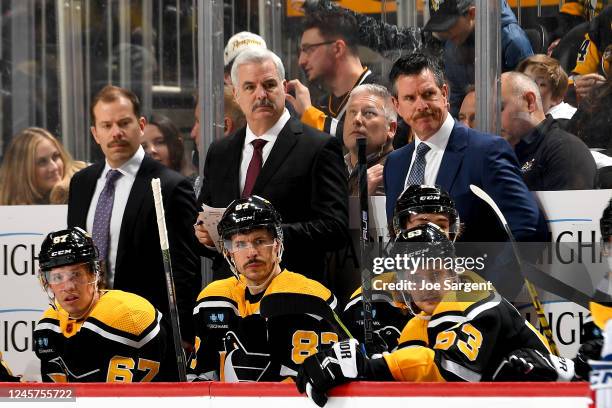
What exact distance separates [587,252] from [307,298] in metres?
0.77

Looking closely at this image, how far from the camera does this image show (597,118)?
3.52m

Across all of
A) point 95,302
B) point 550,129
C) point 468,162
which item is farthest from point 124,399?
point 550,129

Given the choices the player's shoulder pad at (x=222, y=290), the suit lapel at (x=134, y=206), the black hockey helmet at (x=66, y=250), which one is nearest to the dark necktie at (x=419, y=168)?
the player's shoulder pad at (x=222, y=290)

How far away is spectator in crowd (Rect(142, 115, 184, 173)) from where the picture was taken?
12.9ft

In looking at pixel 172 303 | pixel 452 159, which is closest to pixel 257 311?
pixel 172 303

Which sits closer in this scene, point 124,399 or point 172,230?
point 124,399

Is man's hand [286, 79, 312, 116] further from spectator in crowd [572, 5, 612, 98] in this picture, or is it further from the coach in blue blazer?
spectator in crowd [572, 5, 612, 98]

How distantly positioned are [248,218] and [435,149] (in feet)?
2.04

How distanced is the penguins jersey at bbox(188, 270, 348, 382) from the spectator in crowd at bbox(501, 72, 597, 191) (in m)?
0.74

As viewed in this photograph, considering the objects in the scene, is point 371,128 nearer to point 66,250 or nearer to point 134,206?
point 134,206

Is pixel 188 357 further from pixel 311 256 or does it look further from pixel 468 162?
pixel 468 162

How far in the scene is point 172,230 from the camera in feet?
12.2

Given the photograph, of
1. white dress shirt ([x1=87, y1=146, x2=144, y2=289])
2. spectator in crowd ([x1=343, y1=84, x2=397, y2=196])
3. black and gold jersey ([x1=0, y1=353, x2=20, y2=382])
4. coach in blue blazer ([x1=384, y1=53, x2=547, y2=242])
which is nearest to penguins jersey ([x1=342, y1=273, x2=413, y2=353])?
coach in blue blazer ([x1=384, y1=53, x2=547, y2=242])

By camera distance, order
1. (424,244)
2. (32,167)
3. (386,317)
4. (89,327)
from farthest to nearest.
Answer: (32,167), (89,327), (386,317), (424,244)
